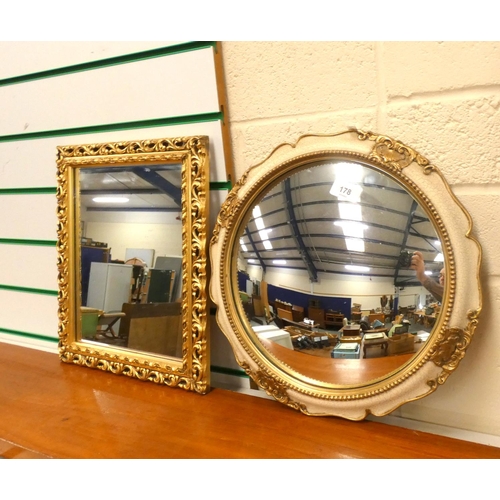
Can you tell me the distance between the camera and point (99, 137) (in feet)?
3.34

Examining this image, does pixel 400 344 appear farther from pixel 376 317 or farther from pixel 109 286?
pixel 109 286

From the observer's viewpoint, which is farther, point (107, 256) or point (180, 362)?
point (107, 256)

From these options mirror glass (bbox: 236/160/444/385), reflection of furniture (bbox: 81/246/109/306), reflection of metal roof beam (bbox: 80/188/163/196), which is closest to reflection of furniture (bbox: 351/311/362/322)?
mirror glass (bbox: 236/160/444/385)

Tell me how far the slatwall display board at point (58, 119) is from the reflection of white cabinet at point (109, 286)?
0.63 feet

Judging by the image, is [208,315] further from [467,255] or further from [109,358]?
[467,255]

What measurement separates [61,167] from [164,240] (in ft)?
1.20

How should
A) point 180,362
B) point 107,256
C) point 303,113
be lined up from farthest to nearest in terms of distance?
point 107,256
point 180,362
point 303,113

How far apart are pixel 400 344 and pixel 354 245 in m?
0.19

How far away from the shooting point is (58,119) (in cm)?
106

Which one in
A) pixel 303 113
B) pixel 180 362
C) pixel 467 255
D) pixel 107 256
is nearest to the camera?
pixel 467 255

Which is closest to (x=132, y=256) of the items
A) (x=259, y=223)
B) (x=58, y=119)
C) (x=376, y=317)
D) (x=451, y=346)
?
(x=259, y=223)

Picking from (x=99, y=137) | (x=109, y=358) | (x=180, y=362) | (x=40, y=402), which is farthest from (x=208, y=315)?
(x=99, y=137)

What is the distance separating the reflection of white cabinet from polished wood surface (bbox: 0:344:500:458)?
189mm

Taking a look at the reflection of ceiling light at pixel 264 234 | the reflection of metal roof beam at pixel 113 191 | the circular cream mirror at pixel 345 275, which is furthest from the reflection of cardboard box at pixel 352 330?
the reflection of metal roof beam at pixel 113 191
